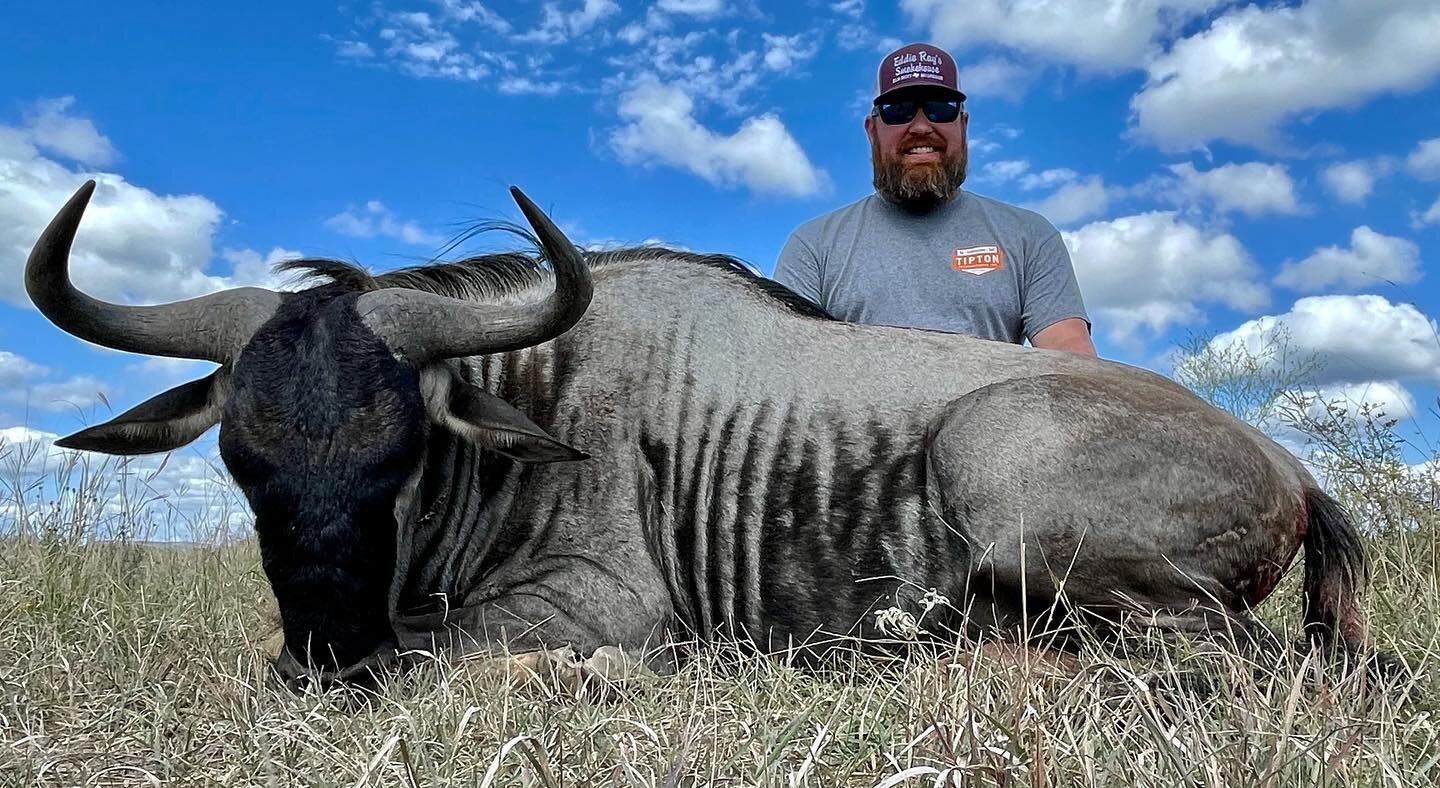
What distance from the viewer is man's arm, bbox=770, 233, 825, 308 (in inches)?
272

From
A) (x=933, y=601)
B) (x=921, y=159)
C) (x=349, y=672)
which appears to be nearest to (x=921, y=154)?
(x=921, y=159)

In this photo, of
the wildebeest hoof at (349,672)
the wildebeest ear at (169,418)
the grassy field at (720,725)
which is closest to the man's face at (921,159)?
the grassy field at (720,725)

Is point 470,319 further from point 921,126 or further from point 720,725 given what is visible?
point 921,126

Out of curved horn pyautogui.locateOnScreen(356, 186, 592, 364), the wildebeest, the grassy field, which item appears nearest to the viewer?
the grassy field

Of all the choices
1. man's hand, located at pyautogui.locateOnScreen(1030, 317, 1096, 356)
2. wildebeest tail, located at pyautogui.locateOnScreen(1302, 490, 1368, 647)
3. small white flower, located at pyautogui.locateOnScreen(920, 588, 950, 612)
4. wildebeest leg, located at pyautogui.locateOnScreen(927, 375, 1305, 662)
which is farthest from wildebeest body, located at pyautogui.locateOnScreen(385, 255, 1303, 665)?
man's hand, located at pyautogui.locateOnScreen(1030, 317, 1096, 356)

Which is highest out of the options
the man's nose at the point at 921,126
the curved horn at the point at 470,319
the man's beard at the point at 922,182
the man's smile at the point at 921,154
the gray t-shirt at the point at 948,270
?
the man's nose at the point at 921,126

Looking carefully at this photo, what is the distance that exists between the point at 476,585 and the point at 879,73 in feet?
15.1

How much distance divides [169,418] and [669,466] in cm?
175

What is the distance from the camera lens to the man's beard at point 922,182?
6.87 meters

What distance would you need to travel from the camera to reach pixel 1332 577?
12.5 feet

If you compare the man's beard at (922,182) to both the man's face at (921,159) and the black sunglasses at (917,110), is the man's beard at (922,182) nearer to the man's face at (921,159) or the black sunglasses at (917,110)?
the man's face at (921,159)

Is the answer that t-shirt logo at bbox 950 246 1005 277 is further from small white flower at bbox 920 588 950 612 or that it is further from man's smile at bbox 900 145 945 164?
small white flower at bbox 920 588 950 612

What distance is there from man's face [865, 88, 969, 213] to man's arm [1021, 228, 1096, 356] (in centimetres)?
70

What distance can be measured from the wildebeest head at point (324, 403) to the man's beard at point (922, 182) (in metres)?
3.67
